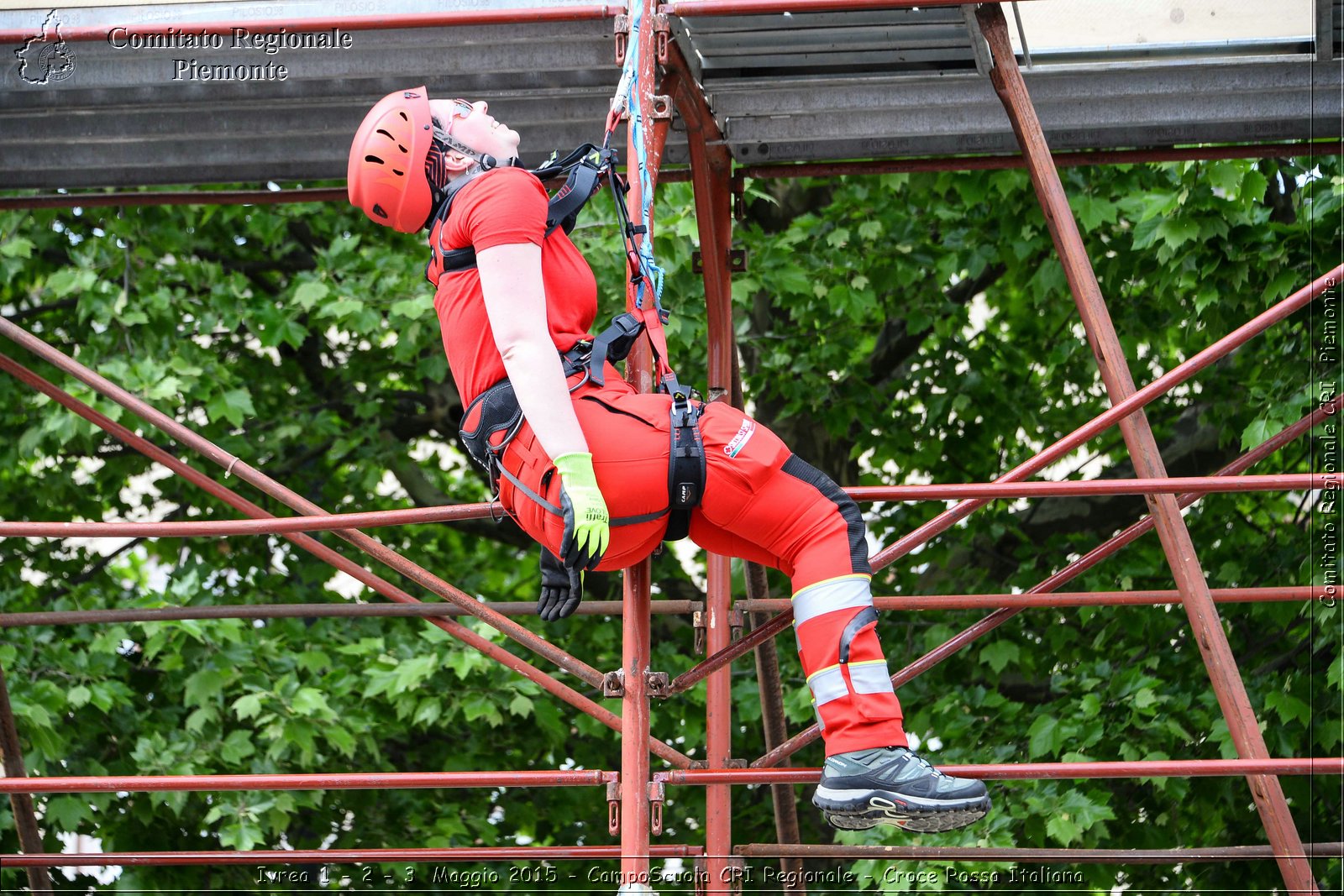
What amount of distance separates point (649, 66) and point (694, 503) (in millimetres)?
1317

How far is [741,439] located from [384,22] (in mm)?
1716

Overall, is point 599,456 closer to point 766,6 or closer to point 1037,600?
point 766,6

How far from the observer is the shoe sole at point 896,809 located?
3.36 m

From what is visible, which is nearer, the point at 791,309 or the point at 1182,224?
the point at 1182,224

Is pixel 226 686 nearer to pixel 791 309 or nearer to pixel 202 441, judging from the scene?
pixel 202 441

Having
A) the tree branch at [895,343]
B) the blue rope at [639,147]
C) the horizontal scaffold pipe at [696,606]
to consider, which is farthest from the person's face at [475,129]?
the tree branch at [895,343]

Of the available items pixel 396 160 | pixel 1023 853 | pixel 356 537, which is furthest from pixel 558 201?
pixel 1023 853

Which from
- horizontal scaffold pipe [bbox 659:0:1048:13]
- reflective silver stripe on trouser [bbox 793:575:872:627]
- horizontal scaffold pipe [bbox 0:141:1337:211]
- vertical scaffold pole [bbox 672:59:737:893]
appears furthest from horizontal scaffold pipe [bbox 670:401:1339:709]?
horizontal scaffold pipe [bbox 659:0:1048:13]

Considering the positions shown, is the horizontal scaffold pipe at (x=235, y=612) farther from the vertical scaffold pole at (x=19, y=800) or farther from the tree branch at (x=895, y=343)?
the tree branch at (x=895, y=343)

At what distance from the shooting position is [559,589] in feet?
11.6

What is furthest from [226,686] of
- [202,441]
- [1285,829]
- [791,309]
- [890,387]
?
[1285,829]

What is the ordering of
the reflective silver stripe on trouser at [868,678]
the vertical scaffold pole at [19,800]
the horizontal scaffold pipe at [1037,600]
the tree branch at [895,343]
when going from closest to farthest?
the reflective silver stripe on trouser at [868,678]
the horizontal scaffold pipe at [1037,600]
the vertical scaffold pole at [19,800]
the tree branch at [895,343]

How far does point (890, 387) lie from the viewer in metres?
8.76

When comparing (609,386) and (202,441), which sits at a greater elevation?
(202,441)
